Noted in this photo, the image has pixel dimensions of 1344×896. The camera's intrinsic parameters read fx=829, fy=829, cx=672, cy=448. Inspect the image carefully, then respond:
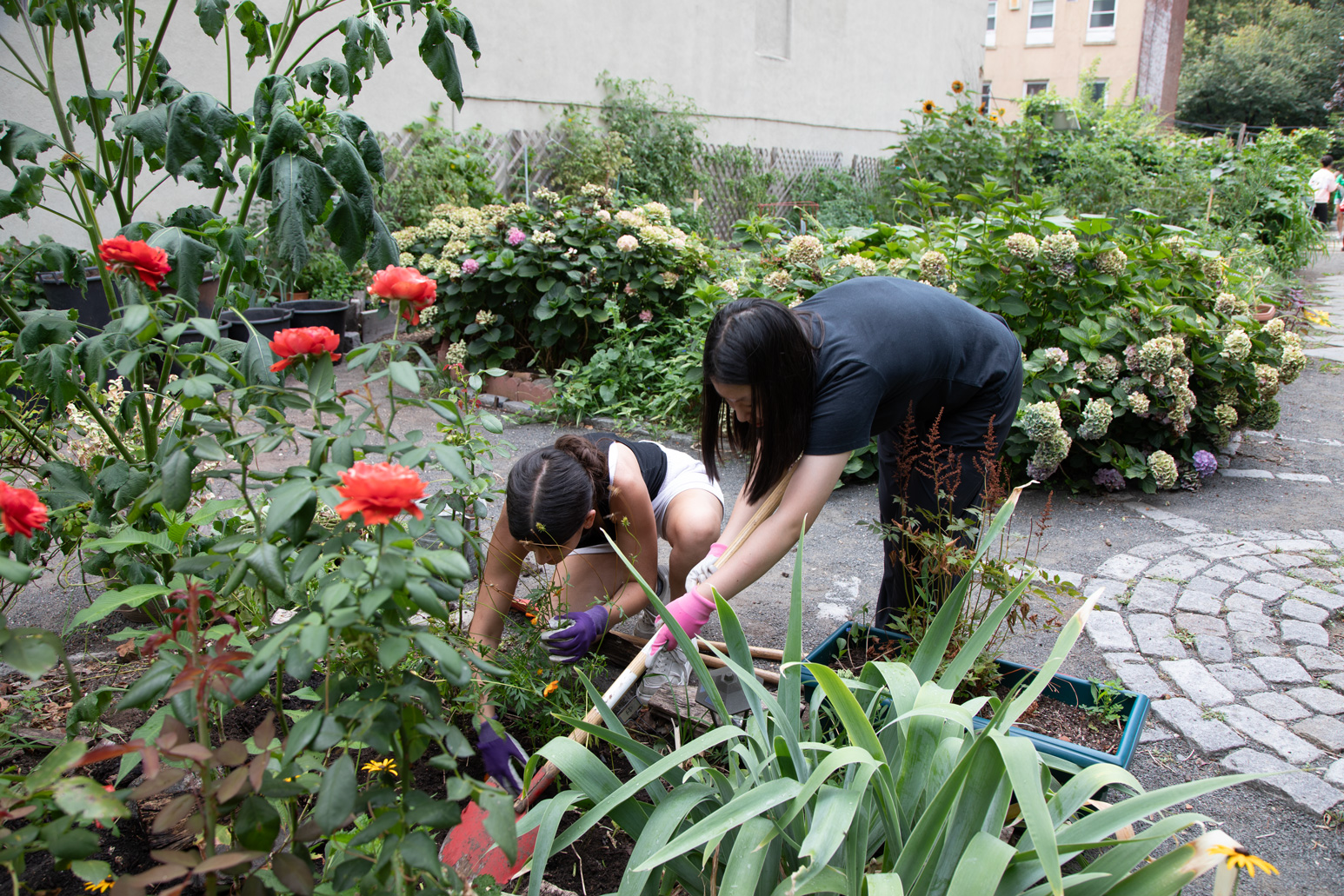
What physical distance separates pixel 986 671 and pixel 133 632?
1518mm

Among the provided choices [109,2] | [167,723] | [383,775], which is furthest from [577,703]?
[109,2]

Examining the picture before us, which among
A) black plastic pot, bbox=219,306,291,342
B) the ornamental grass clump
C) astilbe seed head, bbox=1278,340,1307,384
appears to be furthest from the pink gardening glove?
black plastic pot, bbox=219,306,291,342

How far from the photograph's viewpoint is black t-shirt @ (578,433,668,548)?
7.38ft

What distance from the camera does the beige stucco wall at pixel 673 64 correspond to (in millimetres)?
6057

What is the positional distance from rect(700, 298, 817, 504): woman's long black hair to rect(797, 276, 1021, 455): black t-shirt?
4 centimetres

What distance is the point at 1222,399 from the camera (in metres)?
3.91

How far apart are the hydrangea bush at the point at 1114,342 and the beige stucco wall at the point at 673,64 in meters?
5.07

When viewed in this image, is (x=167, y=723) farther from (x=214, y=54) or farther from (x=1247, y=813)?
(x=214, y=54)

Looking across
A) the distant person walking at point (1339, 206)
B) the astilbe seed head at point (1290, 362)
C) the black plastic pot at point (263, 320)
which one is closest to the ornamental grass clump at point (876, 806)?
the astilbe seed head at point (1290, 362)

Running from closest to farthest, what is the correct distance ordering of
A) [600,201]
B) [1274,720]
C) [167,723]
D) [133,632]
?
[167,723] → [133,632] → [1274,720] → [600,201]

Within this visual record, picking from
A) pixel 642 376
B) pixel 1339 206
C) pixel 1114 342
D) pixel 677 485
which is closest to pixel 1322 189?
pixel 1339 206

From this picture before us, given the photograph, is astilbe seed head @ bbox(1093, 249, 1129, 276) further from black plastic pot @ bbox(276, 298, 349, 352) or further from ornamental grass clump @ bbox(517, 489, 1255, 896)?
black plastic pot @ bbox(276, 298, 349, 352)

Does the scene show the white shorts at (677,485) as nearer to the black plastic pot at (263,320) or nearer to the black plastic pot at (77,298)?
the black plastic pot at (263,320)

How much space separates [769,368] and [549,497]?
552mm
